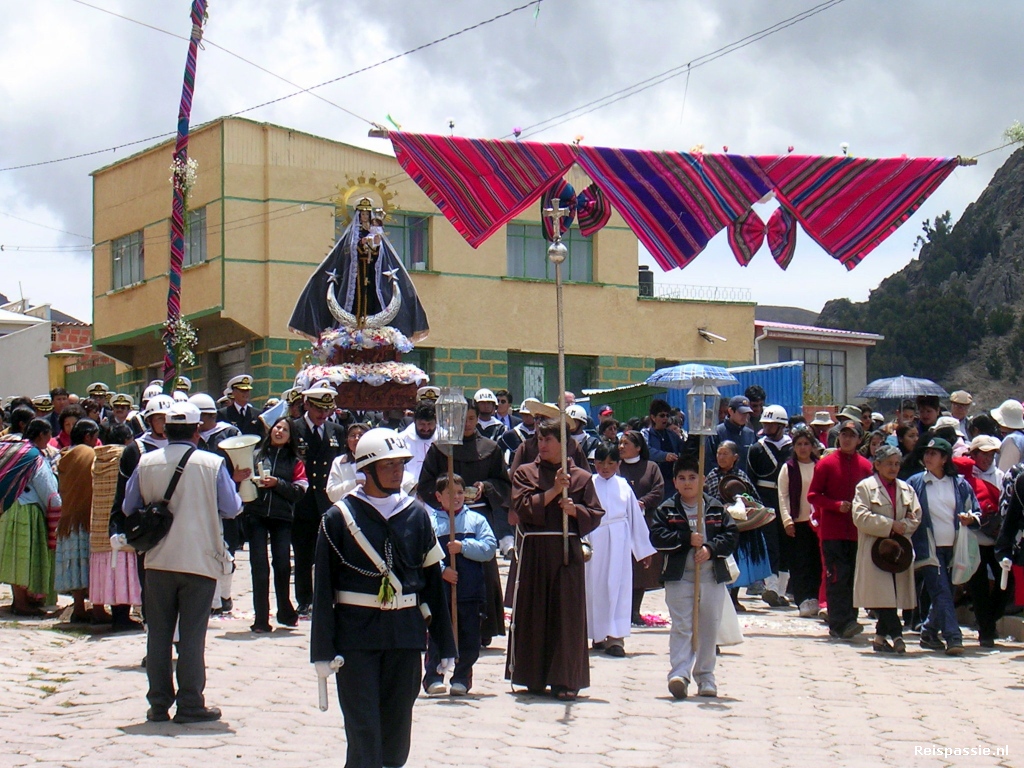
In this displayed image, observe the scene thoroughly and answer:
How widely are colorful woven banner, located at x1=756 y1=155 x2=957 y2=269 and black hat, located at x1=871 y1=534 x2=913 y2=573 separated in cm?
295

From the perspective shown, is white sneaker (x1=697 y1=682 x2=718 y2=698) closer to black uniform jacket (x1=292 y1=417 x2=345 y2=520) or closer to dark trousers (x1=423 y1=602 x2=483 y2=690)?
dark trousers (x1=423 y1=602 x2=483 y2=690)

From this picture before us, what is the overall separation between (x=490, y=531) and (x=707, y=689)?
180cm

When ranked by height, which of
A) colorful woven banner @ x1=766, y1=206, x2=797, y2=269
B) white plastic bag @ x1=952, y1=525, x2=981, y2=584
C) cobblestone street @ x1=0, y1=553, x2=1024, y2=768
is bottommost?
cobblestone street @ x1=0, y1=553, x2=1024, y2=768

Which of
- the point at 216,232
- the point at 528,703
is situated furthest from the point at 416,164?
the point at 216,232

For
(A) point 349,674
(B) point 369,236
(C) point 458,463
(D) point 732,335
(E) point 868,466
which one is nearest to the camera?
(A) point 349,674

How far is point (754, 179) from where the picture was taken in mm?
13422

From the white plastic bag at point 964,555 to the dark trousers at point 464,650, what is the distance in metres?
4.47

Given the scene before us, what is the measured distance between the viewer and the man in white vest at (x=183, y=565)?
830cm

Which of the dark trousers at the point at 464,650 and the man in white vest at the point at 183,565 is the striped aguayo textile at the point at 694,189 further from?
the man in white vest at the point at 183,565

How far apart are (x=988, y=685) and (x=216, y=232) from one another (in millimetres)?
24994

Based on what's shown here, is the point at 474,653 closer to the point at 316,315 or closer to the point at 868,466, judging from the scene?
the point at 868,466

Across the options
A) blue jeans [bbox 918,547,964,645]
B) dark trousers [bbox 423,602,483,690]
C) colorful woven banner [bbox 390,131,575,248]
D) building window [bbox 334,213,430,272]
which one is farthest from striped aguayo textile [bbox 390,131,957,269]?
building window [bbox 334,213,430,272]

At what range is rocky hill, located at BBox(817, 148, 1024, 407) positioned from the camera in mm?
60406

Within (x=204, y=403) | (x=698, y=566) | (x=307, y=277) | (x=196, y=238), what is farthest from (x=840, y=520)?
(x=196, y=238)
